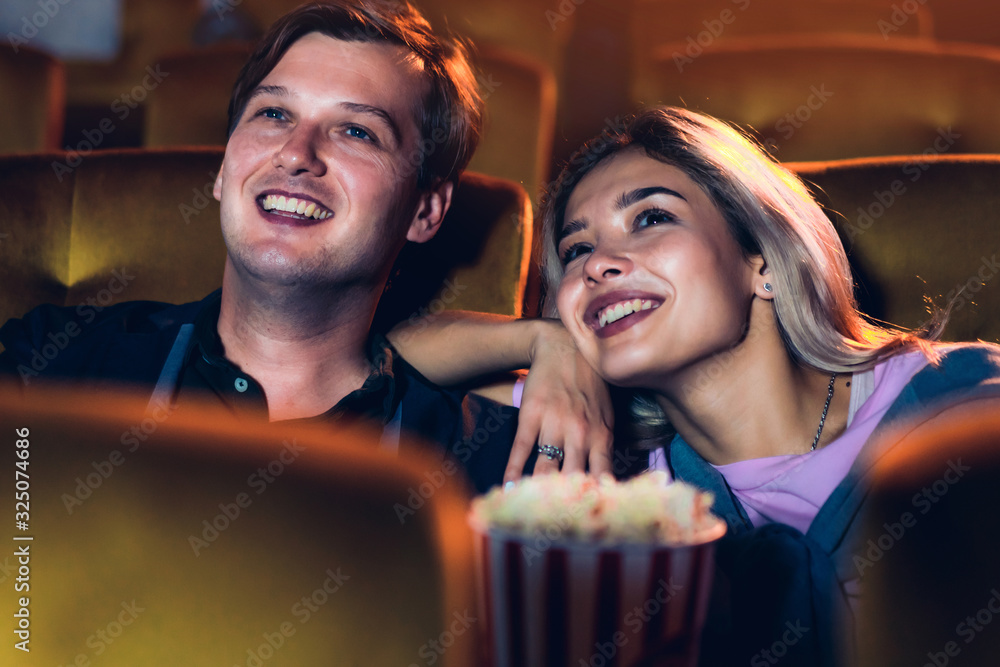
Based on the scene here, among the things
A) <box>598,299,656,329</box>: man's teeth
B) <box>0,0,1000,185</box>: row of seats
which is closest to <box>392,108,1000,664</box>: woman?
<box>598,299,656,329</box>: man's teeth

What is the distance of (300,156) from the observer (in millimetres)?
1101

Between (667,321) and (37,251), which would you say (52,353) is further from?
(667,321)

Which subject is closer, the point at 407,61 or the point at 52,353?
the point at 52,353

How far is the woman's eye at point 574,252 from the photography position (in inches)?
45.9

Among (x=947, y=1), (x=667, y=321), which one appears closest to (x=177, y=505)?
(x=667, y=321)

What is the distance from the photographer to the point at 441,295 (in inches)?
54.9

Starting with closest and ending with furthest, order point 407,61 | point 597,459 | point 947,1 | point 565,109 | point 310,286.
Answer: point 597,459 < point 310,286 < point 407,61 < point 565,109 < point 947,1

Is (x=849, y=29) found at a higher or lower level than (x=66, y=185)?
higher

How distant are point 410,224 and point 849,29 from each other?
2.21 m

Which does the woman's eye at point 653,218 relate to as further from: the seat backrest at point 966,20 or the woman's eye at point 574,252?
the seat backrest at point 966,20

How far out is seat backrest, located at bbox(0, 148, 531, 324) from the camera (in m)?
1.36

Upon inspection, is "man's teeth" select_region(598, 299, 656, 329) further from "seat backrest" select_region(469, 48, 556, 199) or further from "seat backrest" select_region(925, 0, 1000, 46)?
"seat backrest" select_region(925, 0, 1000, 46)

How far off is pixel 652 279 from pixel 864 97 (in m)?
1.27

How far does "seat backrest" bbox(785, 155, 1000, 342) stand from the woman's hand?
0.52 metres
